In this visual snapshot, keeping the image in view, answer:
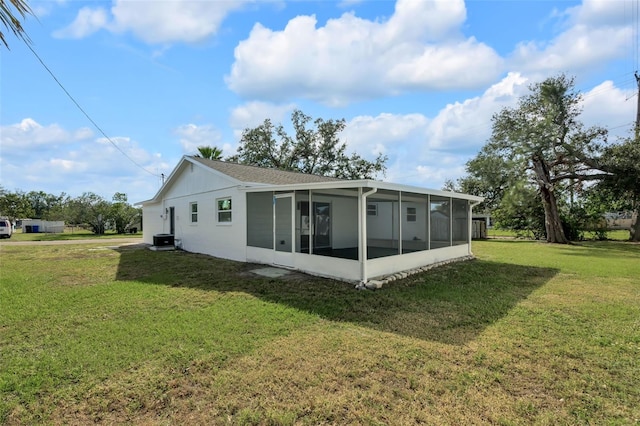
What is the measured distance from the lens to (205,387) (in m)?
3.10

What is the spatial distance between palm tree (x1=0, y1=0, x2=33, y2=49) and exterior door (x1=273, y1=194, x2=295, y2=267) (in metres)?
6.45

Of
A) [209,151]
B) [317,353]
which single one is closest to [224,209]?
[317,353]

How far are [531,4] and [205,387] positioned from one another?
1267 cm

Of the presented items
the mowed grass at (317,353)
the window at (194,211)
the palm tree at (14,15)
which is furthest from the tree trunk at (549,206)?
the palm tree at (14,15)

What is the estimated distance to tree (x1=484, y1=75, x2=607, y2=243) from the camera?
18188 millimetres

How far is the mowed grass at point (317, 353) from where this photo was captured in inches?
109

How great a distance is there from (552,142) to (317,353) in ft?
66.8

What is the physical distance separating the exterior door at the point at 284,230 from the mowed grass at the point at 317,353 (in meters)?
1.89

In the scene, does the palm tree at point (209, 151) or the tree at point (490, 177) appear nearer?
the tree at point (490, 177)

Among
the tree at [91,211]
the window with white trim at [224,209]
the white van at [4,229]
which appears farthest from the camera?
the tree at [91,211]

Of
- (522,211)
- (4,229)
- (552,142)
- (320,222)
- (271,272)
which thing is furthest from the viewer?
(4,229)

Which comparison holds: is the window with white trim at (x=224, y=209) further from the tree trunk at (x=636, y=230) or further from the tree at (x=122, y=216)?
the tree trunk at (x=636, y=230)

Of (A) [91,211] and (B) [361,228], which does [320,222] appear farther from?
(A) [91,211]

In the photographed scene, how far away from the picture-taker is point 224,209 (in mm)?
11562
